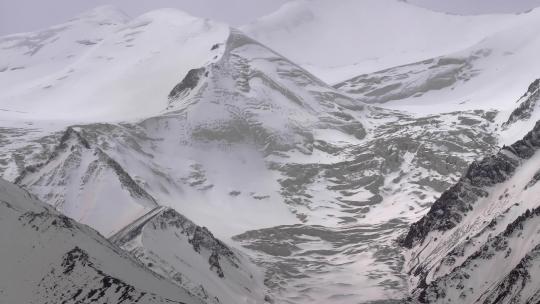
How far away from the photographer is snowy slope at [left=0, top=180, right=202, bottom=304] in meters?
107

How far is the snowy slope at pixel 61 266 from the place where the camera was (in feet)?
351

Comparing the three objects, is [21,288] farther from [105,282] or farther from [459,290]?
[459,290]

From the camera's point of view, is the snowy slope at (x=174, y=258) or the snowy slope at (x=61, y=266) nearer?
the snowy slope at (x=61, y=266)

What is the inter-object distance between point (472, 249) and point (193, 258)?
187 feet

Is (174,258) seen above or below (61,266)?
below

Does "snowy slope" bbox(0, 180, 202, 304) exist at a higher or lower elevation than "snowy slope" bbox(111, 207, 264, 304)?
higher

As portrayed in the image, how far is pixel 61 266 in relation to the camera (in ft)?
368

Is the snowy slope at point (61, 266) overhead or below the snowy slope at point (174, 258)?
overhead

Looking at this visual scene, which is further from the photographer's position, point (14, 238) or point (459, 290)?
point (459, 290)

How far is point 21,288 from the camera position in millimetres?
107000

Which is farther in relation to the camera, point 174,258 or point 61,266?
point 174,258

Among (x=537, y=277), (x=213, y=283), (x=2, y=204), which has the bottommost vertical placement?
(x=213, y=283)

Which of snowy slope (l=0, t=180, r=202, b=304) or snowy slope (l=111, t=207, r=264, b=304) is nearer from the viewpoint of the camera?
snowy slope (l=0, t=180, r=202, b=304)

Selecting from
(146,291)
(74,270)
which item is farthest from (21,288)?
(146,291)
